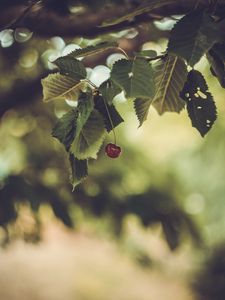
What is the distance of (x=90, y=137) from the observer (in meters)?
0.92

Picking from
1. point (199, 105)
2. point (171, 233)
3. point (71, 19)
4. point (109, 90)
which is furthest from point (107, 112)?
point (171, 233)

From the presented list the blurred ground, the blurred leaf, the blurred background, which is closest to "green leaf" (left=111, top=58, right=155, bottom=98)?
the blurred background

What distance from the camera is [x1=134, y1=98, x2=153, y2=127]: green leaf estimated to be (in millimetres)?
952

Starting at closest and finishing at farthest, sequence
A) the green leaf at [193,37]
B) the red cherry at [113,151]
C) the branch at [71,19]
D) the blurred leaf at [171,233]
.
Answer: the green leaf at [193,37] → the red cherry at [113,151] → the branch at [71,19] → the blurred leaf at [171,233]

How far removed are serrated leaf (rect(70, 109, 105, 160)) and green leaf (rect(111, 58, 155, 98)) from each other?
103mm

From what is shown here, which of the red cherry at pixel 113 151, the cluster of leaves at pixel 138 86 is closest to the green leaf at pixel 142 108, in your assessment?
the cluster of leaves at pixel 138 86

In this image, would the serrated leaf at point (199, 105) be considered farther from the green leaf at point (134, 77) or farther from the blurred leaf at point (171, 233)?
the blurred leaf at point (171, 233)

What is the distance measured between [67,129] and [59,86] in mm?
93

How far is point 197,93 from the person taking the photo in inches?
39.3

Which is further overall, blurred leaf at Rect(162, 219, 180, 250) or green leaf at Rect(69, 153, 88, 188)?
blurred leaf at Rect(162, 219, 180, 250)

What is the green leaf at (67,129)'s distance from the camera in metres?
0.94

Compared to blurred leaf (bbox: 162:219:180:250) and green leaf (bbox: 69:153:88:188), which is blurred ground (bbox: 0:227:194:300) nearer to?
blurred leaf (bbox: 162:219:180:250)

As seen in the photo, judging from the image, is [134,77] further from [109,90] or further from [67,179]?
[67,179]

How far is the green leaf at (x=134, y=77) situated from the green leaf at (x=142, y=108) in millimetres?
109
